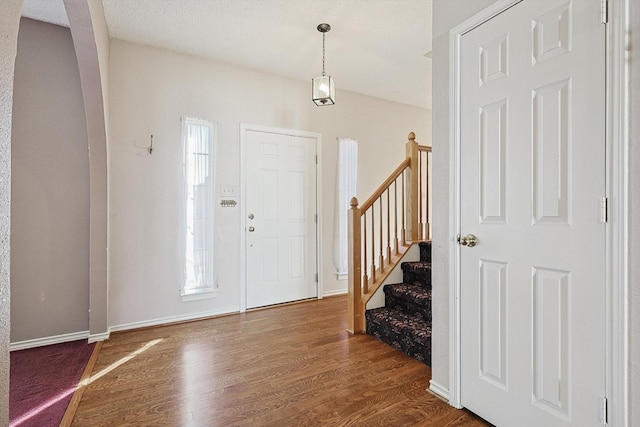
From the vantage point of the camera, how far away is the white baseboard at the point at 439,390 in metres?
2.00

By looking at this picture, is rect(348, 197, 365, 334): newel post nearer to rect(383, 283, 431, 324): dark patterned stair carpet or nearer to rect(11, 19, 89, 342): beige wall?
rect(383, 283, 431, 324): dark patterned stair carpet

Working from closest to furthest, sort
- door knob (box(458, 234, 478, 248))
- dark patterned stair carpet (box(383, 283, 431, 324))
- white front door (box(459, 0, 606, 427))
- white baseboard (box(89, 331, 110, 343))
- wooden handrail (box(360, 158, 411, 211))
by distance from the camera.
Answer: white front door (box(459, 0, 606, 427)) < door knob (box(458, 234, 478, 248)) < dark patterned stair carpet (box(383, 283, 431, 324)) < white baseboard (box(89, 331, 110, 343)) < wooden handrail (box(360, 158, 411, 211))

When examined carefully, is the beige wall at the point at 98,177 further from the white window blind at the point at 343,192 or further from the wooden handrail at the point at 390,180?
the white window blind at the point at 343,192

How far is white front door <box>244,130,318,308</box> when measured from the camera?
389 centimetres

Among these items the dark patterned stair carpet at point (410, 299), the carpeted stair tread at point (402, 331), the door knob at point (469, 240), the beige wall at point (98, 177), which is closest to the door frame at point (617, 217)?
the door knob at point (469, 240)

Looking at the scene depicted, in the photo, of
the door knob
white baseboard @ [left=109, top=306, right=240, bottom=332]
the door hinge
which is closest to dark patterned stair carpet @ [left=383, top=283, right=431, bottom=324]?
the door knob

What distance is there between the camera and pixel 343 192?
4.54 metres

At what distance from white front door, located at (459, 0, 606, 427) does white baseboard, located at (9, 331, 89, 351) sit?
10.3 feet

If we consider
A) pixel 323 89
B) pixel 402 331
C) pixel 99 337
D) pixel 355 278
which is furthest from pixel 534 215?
pixel 99 337

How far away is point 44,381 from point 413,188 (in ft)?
11.1

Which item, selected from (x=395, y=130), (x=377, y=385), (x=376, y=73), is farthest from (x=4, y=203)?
(x=395, y=130)

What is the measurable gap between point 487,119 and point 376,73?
254 cm

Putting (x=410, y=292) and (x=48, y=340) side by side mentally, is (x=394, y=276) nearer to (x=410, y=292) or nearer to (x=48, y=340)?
(x=410, y=292)

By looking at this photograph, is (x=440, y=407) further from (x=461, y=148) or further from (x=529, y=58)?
(x=529, y=58)
